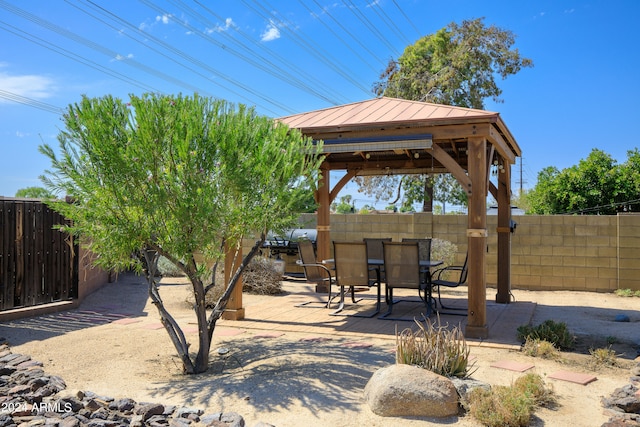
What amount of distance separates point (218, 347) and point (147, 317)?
219 centimetres

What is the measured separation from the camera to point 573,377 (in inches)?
171

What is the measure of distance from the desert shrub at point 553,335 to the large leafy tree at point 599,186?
10.2m

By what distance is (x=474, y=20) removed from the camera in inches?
709

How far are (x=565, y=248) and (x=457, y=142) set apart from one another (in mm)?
3558

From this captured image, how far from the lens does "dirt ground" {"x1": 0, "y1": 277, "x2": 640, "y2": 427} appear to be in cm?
360

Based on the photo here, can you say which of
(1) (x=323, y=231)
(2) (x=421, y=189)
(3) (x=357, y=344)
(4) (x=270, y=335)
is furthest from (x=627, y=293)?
(2) (x=421, y=189)

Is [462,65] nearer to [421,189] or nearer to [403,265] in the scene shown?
[421,189]

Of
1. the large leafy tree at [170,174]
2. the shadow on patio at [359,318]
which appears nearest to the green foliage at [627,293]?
the shadow on patio at [359,318]

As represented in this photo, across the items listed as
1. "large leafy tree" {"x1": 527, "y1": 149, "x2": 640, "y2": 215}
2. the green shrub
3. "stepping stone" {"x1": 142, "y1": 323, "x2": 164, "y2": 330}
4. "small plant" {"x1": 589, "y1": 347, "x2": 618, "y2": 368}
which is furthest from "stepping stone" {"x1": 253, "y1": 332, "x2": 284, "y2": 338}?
"large leafy tree" {"x1": 527, "y1": 149, "x2": 640, "y2": 215}

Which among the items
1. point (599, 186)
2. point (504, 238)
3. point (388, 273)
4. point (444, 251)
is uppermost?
point (599, 186)

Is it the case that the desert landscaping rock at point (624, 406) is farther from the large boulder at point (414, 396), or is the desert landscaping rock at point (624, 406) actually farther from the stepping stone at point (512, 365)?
the large boulder at point (414, 396)

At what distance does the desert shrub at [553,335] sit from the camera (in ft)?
17.7

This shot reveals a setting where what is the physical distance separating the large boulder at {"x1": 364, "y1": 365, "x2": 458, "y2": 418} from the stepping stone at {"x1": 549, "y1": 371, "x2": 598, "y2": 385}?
1255 millimetres

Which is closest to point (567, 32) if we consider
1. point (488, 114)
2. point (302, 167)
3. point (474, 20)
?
point (474, 20)
